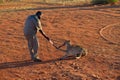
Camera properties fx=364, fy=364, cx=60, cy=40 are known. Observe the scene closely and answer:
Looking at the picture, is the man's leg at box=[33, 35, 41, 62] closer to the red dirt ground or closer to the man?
the man

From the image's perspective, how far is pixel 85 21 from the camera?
17672mm

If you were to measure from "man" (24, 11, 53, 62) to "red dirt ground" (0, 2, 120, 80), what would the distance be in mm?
312

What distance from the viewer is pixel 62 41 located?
539 inches

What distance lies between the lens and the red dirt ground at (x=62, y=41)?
10.2 meters

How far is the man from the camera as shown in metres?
10.8

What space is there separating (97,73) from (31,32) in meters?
2.37

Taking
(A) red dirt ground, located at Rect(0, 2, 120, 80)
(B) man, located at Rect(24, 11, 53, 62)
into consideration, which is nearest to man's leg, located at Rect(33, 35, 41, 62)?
(B) man, located at Rect(24, 11, 53, 62)

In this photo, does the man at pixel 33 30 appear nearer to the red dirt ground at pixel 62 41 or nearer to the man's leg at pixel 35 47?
the man's leg at pixel 35 47

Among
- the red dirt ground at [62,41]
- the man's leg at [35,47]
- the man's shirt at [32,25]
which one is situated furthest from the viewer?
the man's leg at [35,47]

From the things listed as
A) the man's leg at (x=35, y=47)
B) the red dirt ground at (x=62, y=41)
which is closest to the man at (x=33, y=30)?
the man's leg at (x=35, y=47)

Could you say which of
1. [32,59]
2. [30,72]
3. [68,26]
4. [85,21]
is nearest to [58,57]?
[32,59]

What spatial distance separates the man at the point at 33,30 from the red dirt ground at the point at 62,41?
0.31m

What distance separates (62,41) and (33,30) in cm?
287

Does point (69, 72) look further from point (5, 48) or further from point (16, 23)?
point (16, 23)
